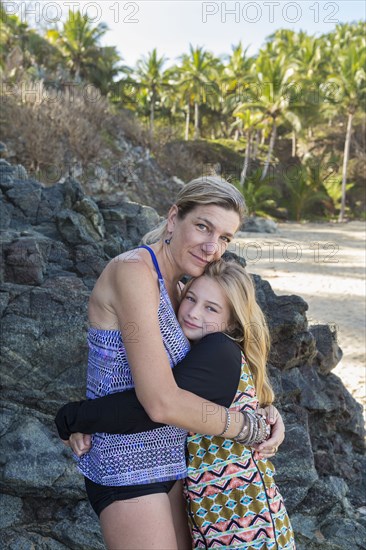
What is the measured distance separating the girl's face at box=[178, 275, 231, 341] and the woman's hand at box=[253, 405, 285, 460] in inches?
14.7

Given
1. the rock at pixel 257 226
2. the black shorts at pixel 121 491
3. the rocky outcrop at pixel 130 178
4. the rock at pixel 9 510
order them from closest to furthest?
the black shorts at pixel 121 491, the rock at pixel 9 510, the rocky outcrop at pixel 130 178, the rock at pixel 257 226

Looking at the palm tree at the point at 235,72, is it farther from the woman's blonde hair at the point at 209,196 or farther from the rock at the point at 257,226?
the woman's blonde hair at the point at 209,196

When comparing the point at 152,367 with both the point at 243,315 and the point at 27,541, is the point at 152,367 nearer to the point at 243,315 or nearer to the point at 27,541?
the point at 243,315

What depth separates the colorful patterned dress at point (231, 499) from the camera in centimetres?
188

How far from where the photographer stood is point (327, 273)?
1831cm

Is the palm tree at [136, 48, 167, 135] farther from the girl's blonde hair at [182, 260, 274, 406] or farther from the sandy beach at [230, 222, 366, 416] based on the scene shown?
the girl's blonde hair at [182, 260, 274, 406]

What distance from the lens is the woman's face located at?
6.79 feet

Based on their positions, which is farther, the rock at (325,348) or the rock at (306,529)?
the rock at (325,348)

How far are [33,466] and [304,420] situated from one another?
2055 millimetres

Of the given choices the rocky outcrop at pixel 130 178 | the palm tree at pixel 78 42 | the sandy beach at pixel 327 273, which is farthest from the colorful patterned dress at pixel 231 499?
the palm tree at pixel 78 42

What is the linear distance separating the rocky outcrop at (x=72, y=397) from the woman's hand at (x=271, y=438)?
172cm

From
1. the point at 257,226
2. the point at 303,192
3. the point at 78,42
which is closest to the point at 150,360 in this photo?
the point at 257,226

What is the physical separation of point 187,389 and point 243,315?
427 millimetres

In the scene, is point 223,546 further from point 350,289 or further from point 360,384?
point 350,289
